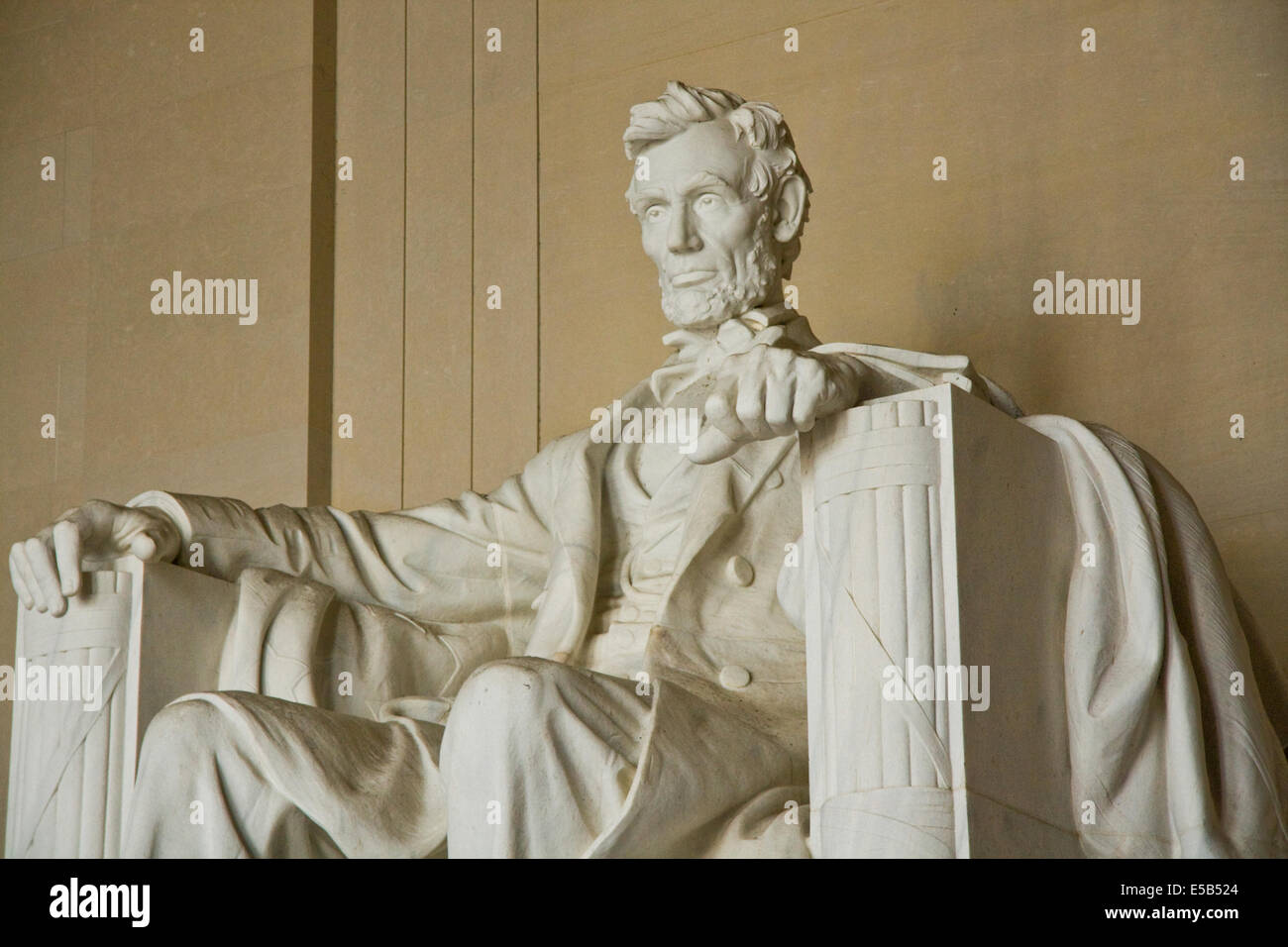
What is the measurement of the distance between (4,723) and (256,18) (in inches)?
76.8

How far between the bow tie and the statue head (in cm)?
4

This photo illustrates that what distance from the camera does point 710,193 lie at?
165 inches

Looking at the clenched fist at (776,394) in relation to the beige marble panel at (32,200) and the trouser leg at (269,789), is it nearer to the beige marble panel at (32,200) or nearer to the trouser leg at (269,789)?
the trouser leg at (269,789)

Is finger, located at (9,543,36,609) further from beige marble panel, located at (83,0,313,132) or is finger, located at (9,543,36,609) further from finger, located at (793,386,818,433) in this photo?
beige marble panel, located at (83,0,313,132)

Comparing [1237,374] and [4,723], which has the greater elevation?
[1237,374]

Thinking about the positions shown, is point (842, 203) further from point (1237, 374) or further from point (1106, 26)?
point (1237, 374)

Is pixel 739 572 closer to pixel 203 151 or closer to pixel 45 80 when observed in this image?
pixel 203 151

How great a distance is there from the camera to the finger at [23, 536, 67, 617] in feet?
12.8

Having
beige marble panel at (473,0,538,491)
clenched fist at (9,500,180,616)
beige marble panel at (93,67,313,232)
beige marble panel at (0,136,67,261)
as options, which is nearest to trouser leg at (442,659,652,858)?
clenched fist at (9,500,180,616)

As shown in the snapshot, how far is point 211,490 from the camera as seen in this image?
5762 millimetres

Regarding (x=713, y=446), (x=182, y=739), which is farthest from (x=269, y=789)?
(x=713, y=446)

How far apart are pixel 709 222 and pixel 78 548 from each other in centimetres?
126
